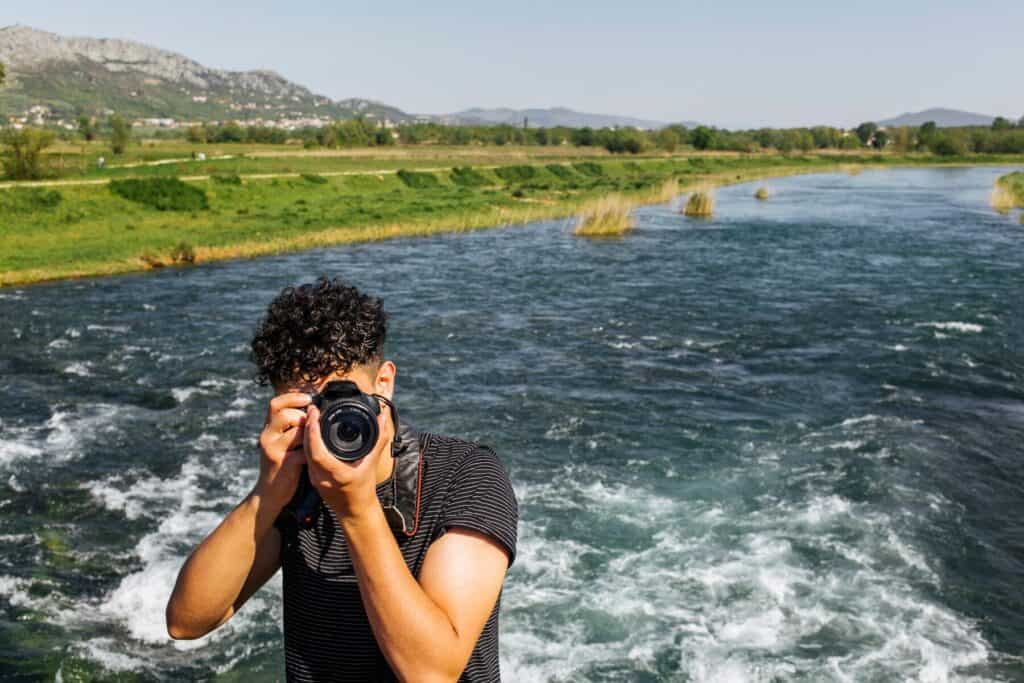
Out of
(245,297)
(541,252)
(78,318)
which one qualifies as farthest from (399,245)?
(78,318)

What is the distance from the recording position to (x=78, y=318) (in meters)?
22.7

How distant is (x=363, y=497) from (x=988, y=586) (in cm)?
970

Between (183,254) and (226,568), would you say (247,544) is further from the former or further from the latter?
(183,254)

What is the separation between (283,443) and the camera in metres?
2.04

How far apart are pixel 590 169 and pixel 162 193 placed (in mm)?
45486

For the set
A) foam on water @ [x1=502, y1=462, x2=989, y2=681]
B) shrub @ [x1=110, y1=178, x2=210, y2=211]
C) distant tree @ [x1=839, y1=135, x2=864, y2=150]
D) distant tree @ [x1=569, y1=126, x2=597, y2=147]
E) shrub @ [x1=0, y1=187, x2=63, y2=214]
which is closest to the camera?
foam on water @ [x1=502, y1=462, x2=989, y2=681]

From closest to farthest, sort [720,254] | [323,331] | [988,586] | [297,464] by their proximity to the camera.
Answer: [297,464], [323,331], [988,586], [720,254]

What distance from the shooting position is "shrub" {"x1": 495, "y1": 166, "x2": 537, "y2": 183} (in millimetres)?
68744

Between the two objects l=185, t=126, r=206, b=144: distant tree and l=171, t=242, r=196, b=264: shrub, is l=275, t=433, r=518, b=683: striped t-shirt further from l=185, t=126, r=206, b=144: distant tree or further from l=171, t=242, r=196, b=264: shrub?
l=185, t=126, r=206, b=144: distant tree

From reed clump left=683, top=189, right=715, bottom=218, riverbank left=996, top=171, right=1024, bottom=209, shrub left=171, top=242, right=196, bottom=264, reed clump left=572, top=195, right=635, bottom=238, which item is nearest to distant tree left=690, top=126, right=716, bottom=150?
riverbank left=996, top=171, right=1024, bottom=209

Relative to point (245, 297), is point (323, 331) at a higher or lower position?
higher

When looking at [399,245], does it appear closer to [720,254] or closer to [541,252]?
[541,252]

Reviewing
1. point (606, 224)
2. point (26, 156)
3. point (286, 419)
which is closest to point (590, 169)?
point (606, 224)

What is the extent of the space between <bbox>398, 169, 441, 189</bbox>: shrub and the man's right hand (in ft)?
192
